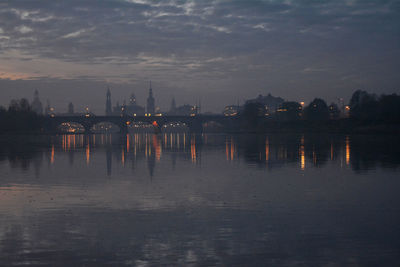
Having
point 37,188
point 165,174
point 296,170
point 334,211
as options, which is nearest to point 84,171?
point 165,174

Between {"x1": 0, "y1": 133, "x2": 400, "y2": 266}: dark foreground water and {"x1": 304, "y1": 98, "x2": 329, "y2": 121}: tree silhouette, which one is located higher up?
{"x1": 304, "y1": 98, "x2": 329, "y2": 121}: tree silhouette

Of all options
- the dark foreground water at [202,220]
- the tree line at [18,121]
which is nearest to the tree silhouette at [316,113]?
the tree line at [18,121]

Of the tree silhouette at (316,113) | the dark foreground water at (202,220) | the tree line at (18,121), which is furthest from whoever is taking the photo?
the tree silhouette at (316,113)

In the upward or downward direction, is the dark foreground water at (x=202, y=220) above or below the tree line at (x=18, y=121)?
below

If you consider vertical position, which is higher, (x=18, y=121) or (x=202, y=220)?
(x=18, y=121)

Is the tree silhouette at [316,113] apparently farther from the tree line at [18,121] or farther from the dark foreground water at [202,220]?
the dark foreground water at [202,220]

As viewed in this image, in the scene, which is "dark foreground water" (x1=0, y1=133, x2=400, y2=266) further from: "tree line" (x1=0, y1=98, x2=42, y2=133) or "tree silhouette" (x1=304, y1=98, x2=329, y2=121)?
"tree silhouette" (x1=304, y1=98, x2=329, y2=121)

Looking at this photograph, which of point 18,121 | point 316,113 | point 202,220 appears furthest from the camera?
point 316,113

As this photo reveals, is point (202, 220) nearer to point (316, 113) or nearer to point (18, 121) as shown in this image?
point (18, 121)

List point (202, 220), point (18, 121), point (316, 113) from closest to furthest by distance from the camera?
point (202, 220), point (18, 121), point (316, 113)

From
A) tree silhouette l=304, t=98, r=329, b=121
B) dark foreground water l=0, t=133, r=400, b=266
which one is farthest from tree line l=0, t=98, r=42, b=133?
dark foreground water l=0, t=133, r=400, b=266

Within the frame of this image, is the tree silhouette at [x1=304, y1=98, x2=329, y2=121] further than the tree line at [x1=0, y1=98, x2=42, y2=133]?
Yes

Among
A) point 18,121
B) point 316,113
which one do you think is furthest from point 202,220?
point 316,113

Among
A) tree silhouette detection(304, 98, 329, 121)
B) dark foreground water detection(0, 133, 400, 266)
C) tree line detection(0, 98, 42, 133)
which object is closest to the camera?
dark foreground water detection(0, 133, 400, 266)
